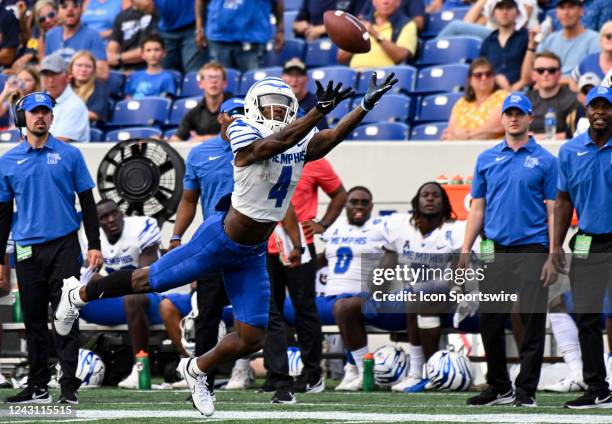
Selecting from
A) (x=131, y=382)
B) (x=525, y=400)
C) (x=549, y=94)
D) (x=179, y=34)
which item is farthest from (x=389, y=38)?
(x=525, y=400)

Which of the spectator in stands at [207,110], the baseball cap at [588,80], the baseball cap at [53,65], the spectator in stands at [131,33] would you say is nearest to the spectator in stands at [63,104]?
the baseball cap at [53,65]

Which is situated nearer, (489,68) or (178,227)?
(178,227)

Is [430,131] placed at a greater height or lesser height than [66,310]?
greater

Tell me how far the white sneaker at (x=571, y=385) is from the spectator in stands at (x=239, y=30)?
5439mm

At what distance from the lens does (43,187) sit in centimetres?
790

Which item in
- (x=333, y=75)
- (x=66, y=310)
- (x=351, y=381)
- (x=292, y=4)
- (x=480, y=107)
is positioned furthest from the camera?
(x=292, y=4)

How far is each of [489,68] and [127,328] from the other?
12.3ft

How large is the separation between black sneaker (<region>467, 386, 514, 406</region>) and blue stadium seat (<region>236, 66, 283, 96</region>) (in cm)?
568

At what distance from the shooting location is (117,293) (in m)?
6.66

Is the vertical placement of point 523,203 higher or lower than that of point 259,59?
lower

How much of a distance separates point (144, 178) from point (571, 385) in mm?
3615

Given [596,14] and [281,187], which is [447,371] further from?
[596,14]

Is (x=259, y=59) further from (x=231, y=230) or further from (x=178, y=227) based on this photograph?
(x=231, y=230)

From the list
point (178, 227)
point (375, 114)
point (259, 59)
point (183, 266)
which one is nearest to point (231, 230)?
point (183, 266)
